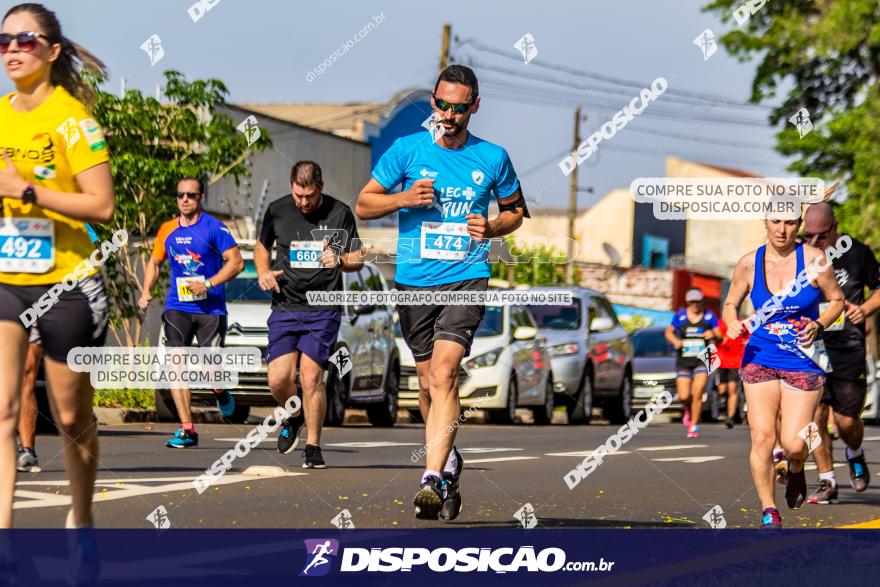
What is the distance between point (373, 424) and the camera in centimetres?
2053

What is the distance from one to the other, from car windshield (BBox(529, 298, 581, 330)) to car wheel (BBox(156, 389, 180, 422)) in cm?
729

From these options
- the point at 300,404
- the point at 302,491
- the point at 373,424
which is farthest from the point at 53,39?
the point at 373,424

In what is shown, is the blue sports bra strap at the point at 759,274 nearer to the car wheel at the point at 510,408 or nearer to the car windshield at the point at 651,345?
the car wheel at the point at 510,408

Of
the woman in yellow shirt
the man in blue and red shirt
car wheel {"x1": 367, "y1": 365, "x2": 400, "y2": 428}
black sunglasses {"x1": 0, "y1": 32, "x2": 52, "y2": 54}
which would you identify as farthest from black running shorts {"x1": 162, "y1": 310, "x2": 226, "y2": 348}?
black sunglasses {"x1": 0, "y1": 32, "x2": 52, "y2": 54}

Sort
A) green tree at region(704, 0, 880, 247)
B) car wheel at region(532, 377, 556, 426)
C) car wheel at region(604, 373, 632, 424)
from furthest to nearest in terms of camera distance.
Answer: green tree at region(704, 0, 880, 247)
car wheel at region(604, 373, 632, 424)
car wheel at region(532, 377, 556, 426)

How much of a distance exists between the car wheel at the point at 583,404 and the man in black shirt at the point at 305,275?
1259 centimetres

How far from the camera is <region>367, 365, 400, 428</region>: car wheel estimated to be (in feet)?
65.7

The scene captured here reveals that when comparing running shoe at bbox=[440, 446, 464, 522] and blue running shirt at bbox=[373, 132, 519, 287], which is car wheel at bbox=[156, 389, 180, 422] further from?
running shoe at bbox=[440, 446, 464, 522]

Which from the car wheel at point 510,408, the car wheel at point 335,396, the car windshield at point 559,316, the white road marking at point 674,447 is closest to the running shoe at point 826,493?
the white road marking at point 674,447

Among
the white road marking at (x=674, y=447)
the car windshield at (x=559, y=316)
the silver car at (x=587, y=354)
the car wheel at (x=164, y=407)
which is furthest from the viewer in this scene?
the car windshield at (x=559, y=316)

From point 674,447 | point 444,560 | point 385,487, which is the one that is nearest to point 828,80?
point 674,447

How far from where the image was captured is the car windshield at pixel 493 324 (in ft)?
74.7

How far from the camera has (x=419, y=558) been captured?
20.7 feet

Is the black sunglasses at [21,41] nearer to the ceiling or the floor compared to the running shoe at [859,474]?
nearer to the ceiling
